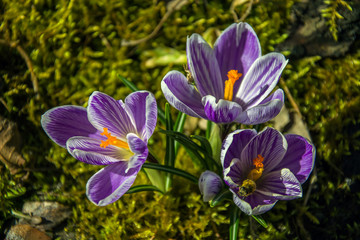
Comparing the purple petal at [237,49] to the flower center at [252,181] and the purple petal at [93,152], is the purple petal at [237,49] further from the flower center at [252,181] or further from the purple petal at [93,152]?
the purple petal at [93,152]

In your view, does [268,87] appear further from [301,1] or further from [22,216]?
[22,216]

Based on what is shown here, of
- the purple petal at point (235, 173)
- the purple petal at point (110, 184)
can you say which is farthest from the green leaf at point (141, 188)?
the purple petal at point (235, 173)

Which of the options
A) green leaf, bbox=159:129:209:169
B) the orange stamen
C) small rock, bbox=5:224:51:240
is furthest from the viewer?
small rock, bbox=5:224:51:240

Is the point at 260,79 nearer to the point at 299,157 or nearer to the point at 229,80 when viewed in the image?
the point at 229,80

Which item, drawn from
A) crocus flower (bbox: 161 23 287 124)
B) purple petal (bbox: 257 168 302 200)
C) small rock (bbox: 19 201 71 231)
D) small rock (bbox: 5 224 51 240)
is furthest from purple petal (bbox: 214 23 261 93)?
small rock (bbox: 5 224 51 240)

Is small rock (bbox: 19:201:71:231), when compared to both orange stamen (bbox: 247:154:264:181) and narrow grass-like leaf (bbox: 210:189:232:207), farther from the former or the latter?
orange stamen (bbox: 247:154:264:181)

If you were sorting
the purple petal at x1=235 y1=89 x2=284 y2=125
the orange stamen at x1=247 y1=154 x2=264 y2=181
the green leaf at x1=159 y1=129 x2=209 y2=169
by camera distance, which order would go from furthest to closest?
the green leaf at x1=159 y1=129 x2=209 y2=169 → the orange stamen at x1=247 y1=154 x2=264 y2=181 → the purple petal at x1=235 y1=89 x2=284 y2=125

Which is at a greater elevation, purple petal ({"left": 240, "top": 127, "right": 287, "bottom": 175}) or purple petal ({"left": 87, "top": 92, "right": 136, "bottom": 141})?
purple petal ({"left": 87, "top": 92, "right": 136, "bottom": 141})
